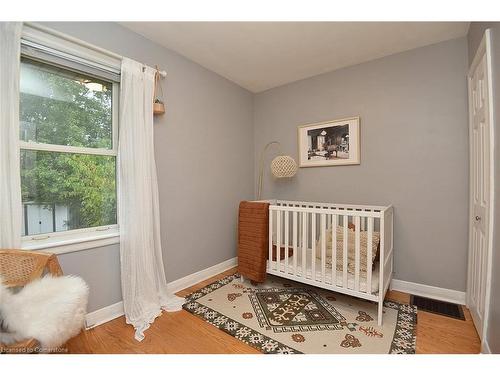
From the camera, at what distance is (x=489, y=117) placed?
1.38 m

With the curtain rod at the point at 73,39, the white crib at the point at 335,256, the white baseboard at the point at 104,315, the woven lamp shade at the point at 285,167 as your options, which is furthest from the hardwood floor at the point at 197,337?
the curtain rod at the point at 73,39

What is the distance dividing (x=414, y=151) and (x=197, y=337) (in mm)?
2420

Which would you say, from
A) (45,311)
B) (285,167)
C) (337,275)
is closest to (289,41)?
(285,167)

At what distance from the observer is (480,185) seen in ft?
5.35

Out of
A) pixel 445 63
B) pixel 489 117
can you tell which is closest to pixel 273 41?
pixel 445 63

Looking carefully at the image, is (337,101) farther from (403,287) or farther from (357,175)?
(403,287)

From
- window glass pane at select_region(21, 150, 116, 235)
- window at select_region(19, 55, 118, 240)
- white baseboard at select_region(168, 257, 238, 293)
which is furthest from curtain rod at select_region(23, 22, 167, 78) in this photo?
white baseboard at select_region(168, 257, 238, 293)

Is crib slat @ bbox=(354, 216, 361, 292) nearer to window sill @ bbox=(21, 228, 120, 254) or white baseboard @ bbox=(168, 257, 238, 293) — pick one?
white baseboard @ bbox=(168, 257, 238, 293)

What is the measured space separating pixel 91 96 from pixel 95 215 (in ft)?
3.06

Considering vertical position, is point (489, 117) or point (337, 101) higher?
point (337, 101)

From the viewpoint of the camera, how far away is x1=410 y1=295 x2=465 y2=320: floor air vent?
1.78 m

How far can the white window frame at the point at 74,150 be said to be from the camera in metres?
1.41

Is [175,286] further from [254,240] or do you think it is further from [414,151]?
[414,151]

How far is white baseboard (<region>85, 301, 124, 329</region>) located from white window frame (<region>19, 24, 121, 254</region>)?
0.50m
